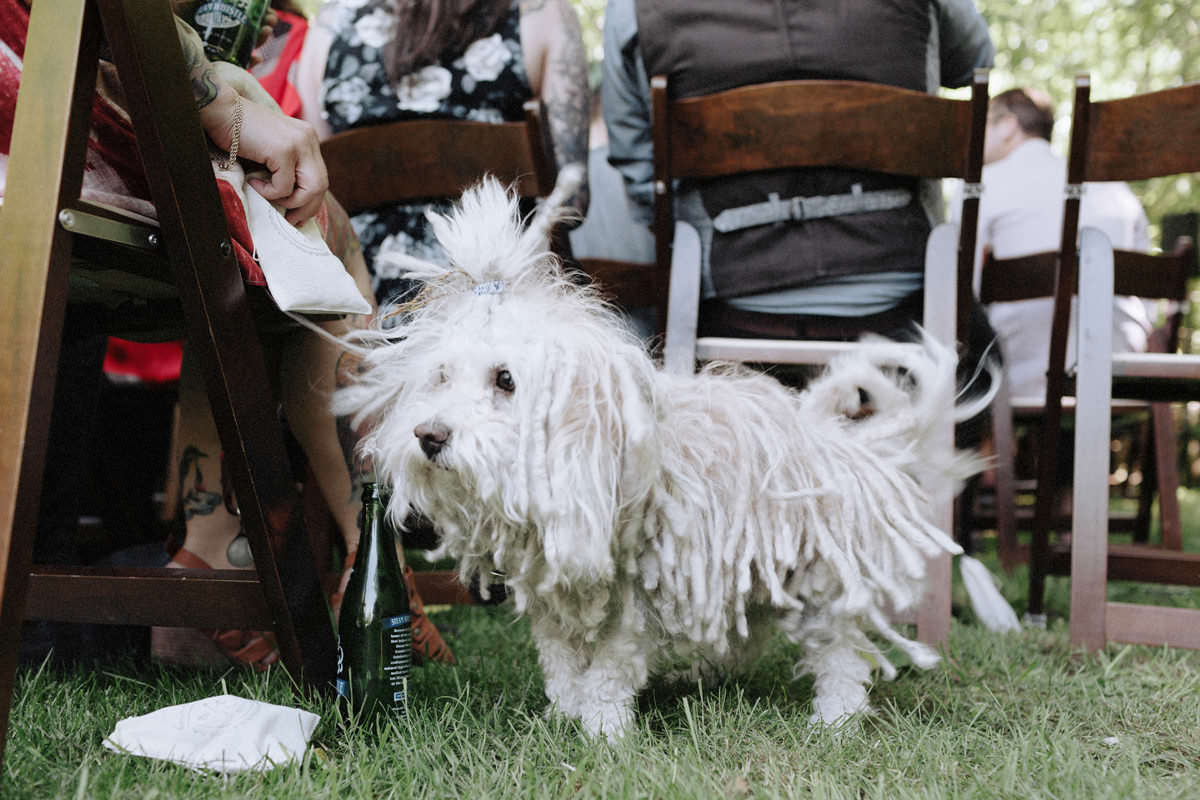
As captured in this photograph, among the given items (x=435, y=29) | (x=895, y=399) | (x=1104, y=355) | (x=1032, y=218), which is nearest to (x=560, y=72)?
(x=435, y=29)

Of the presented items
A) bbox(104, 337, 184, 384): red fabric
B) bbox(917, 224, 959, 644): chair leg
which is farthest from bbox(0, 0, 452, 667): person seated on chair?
bbox(104, 337, 184, 384): red fabric

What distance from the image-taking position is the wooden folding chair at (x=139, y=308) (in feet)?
3.63

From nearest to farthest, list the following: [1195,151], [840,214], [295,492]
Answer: [295,492] < [1195,151] < [840,214]

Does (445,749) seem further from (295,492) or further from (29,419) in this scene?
(29,419)

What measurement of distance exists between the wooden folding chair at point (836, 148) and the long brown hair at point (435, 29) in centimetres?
56

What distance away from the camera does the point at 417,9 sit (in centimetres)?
240

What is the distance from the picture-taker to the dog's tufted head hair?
1.34m

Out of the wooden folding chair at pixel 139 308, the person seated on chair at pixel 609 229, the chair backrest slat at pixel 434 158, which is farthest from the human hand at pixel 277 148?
the person seated on chair at pixel 609 229

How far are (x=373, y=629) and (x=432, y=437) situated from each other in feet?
1.40

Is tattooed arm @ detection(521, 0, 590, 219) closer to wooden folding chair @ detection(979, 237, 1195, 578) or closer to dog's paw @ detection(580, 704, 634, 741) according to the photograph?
dog's paw @ detection(580, 704, 634, 741)

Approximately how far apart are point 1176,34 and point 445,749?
7.63 meters

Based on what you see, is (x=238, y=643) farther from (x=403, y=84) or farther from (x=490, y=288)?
(x=403, y=84)

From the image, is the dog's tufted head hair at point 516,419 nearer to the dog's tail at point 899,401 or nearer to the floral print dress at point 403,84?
the dog's tail at point 899,401

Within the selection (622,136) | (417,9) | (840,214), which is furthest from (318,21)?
(840,214)
